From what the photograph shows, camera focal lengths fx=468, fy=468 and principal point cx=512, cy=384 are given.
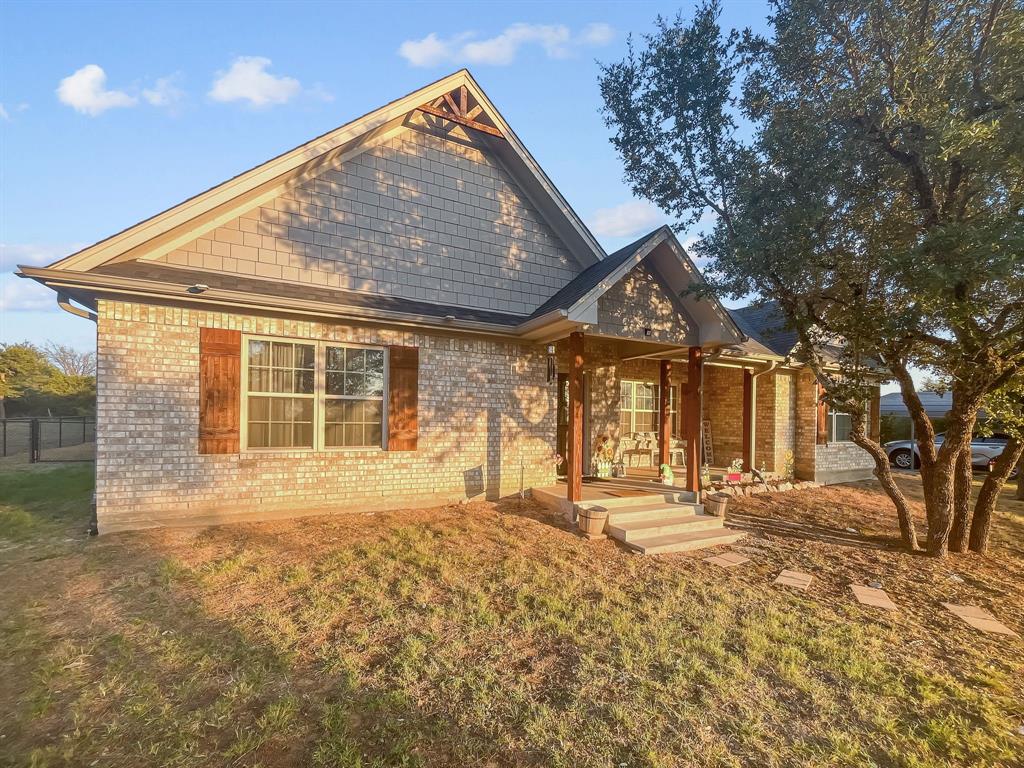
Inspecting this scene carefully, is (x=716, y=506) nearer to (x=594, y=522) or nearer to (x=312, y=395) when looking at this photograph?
(x=594, y=522)

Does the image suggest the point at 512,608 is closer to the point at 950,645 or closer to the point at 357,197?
the point at 950,645

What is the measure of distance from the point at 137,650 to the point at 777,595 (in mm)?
6095

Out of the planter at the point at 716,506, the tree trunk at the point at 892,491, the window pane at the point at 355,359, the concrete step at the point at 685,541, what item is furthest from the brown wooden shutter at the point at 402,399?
the tree trunk at the point at 892,491

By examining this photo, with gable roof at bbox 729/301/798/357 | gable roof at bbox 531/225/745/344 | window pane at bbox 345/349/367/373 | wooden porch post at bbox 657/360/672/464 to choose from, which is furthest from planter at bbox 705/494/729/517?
window pane at bbox 345/349/367/373

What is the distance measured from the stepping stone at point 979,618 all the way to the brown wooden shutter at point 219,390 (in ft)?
29.8

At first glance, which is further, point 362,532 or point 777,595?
point 362,532

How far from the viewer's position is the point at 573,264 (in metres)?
10.0

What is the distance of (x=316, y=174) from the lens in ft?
25.7

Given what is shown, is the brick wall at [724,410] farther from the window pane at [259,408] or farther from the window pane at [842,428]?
the window pane at [259,408]

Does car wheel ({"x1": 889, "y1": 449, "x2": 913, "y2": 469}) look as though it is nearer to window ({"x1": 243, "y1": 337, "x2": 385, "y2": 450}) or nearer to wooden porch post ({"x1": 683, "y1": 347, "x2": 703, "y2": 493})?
wooden porch post ({"x1": 683, "y1": 347, "x2": 703, "y2": 493})

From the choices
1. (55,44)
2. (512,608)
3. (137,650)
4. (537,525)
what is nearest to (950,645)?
(512,608)

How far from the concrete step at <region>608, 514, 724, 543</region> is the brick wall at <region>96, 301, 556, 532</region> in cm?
236

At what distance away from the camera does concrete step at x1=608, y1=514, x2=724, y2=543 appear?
272 inches

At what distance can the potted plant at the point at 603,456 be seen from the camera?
10.2 m
